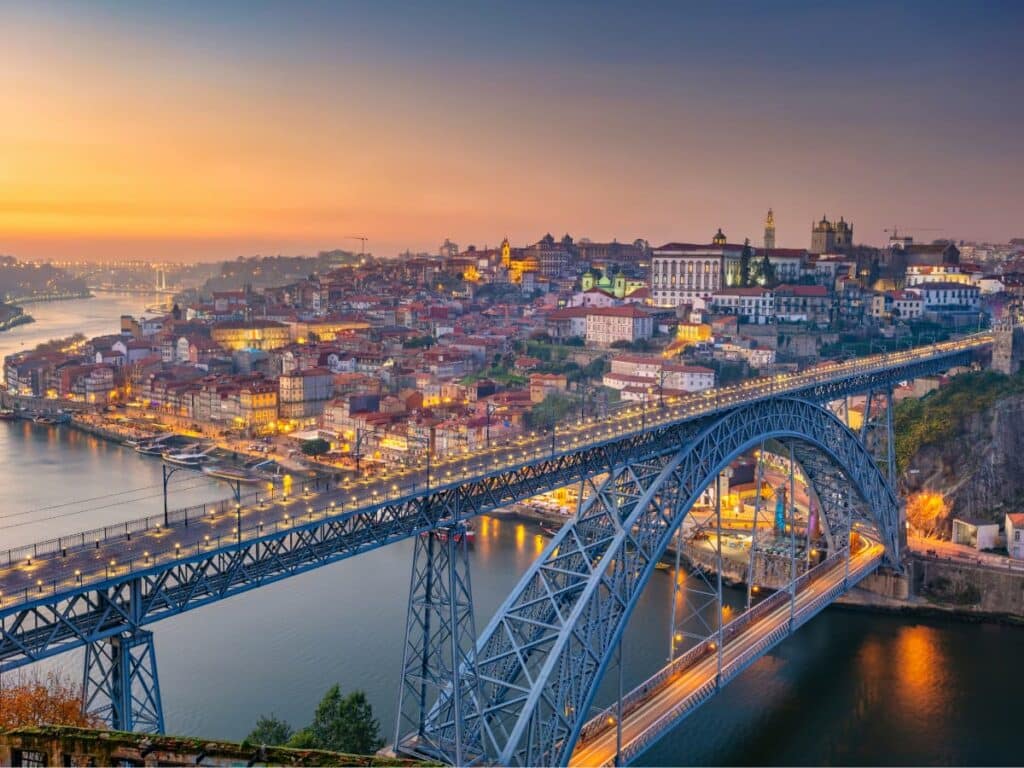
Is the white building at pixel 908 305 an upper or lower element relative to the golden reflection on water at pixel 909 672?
upper

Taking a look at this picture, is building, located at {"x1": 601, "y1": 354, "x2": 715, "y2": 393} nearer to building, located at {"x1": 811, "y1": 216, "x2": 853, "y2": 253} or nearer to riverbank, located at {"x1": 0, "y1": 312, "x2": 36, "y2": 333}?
building, located at {"x1": 811, "y1": 216, "x2": 853, "y2": 253}

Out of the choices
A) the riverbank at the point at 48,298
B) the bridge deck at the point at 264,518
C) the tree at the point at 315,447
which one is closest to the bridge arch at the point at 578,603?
the bridge deck at the point at 264,518

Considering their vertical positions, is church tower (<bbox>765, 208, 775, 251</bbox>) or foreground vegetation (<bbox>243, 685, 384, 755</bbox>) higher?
church tower (<bbox>765, 208, 775, 251</bbox>)

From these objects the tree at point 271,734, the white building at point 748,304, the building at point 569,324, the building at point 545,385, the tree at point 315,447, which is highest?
the white building at point 748,304

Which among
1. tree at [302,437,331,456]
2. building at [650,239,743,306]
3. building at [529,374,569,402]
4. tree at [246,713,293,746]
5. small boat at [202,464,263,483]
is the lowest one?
small boat at [202,464,263,483]

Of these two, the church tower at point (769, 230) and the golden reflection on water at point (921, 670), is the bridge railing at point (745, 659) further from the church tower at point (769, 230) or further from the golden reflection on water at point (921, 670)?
the church tower at point (769, 230)

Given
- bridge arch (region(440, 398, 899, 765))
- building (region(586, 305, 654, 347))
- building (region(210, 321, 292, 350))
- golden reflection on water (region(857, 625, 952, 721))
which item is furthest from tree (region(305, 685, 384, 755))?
building (region(210, 321, 292, 350))

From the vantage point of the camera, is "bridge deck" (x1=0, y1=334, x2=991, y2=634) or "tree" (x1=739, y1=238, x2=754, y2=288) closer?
"bridge deck" (x1=0, y1=334, x2=991, y2=634)

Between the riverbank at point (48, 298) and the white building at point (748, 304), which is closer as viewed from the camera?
the white building at point (748, 304)
